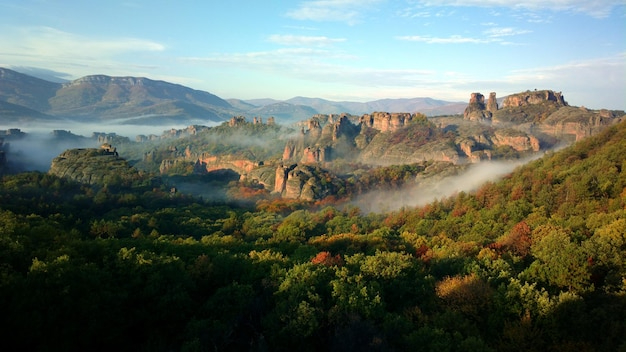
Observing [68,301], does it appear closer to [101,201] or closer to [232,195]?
[101,201]

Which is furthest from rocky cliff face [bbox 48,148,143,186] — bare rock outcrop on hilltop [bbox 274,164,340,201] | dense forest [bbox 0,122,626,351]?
dense forest [bbox 0,122,626,351]

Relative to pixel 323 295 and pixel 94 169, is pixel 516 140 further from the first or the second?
pixel 323 295

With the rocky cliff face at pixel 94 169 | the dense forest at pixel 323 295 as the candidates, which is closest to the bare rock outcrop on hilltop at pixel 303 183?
the rocky cliff face at pixel 94 169

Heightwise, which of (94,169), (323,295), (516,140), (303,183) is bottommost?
(303,183)

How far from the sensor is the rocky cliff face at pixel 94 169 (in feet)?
353

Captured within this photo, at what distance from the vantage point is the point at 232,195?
428 feet

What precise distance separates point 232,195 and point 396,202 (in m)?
51.3

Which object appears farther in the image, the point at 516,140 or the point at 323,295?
the point at 516,140

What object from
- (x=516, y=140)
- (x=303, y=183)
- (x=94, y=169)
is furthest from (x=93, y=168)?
(x=516, y=140)

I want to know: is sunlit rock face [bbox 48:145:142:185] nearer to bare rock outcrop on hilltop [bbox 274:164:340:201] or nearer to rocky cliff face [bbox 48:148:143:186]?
rocky cliff face [bbox 48:148:143:186]

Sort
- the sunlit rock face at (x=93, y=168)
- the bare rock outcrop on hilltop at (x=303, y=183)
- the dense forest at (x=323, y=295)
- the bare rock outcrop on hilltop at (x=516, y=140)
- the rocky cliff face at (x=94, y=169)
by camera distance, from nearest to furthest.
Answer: the dense forest at (x=323, y=295)
the rocky cliff face at (x=94, y=169)
the sunlit rock face at (x=93, y=168)
the bare rock outcrop on hilltop at (x=303, y=183)
the bare rock outcrop on hilltop at (x=516, y=140)

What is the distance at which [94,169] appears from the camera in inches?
4402

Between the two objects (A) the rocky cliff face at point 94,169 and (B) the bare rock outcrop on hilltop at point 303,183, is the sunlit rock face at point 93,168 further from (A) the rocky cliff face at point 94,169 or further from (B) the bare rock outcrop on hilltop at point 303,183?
(B) the bare rock outcrop on hilltop at point 303,183

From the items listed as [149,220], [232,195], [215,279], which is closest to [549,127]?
[232,195]
